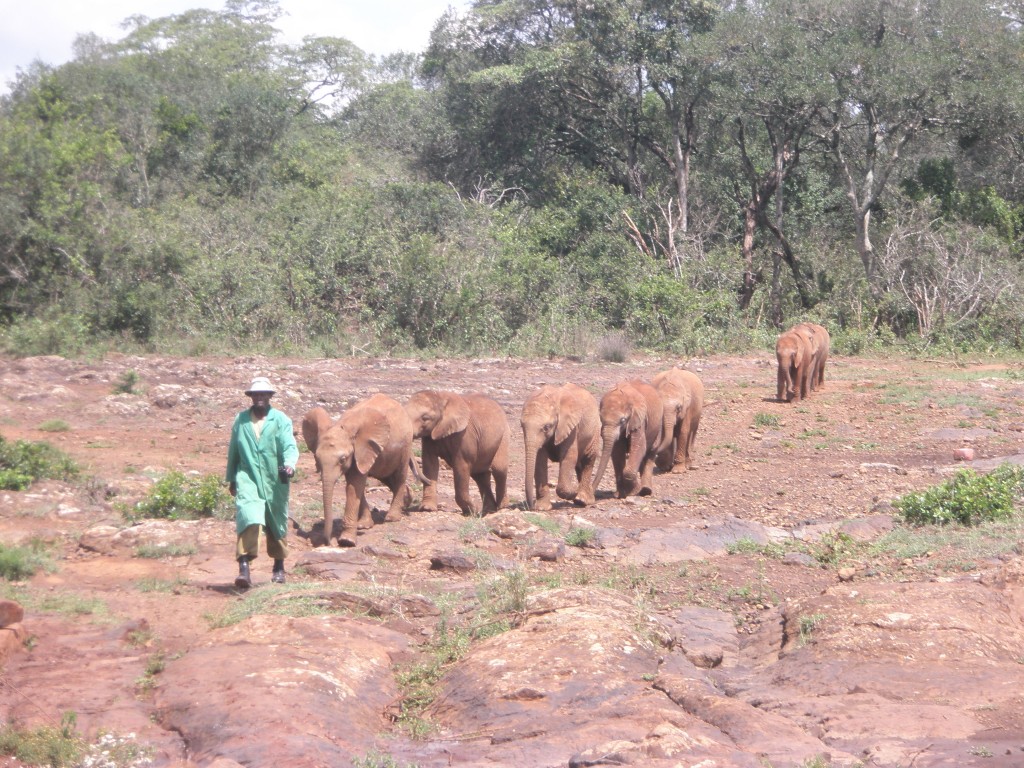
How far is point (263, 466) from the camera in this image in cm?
878

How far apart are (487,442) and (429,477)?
0.69m

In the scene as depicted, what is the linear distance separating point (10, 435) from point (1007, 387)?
14666mm

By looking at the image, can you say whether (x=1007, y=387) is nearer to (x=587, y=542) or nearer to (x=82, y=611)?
(x=587, y=542)

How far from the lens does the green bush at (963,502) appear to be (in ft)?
33.9

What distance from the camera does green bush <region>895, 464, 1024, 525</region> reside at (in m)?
10.3

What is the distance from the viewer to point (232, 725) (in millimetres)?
5871

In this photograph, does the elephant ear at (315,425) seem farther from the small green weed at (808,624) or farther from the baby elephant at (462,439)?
the small green weed at (808,624)

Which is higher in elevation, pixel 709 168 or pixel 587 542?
pixel 709 168

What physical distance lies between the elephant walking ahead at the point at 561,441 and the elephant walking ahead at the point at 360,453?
1268 millimetres

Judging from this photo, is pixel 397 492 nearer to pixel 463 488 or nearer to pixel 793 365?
pixel 463 488

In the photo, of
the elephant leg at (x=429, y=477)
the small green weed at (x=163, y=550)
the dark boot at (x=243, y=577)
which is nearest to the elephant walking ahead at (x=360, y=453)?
the elephant leg at (x=429, y=477)

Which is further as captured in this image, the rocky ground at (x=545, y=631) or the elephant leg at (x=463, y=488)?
the elephant leg at (x=463, y=488)

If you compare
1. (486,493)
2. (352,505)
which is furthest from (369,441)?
(486,493)

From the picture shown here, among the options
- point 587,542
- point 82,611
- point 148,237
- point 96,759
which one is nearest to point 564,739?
point 96,759
